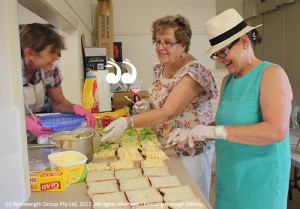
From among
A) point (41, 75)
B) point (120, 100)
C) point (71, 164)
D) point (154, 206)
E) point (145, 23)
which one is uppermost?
point (145, 23)

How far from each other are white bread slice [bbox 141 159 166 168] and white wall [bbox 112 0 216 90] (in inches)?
134

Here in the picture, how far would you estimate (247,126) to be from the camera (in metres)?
1.31

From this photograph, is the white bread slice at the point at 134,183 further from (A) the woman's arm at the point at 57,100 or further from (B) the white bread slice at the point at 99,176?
(A) the woman's arm at the point at 57,100

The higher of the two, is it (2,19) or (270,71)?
(2,19)

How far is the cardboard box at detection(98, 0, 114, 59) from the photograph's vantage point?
4.39 meters

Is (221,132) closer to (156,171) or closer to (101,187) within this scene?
(156,171)

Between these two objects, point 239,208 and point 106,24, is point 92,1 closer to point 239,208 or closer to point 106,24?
point 106,24

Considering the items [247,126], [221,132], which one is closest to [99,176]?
[221,132]

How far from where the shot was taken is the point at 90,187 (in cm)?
126

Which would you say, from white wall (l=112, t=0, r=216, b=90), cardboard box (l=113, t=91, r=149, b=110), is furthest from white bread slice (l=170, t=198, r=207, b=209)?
white wall (l=112, t=0, r=216, b=90)

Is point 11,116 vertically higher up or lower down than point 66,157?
higher up

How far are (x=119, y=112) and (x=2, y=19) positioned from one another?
1555 millimetres

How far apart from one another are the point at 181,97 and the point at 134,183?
0.64 metres

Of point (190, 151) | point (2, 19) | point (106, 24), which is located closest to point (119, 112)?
point (190, 151)
